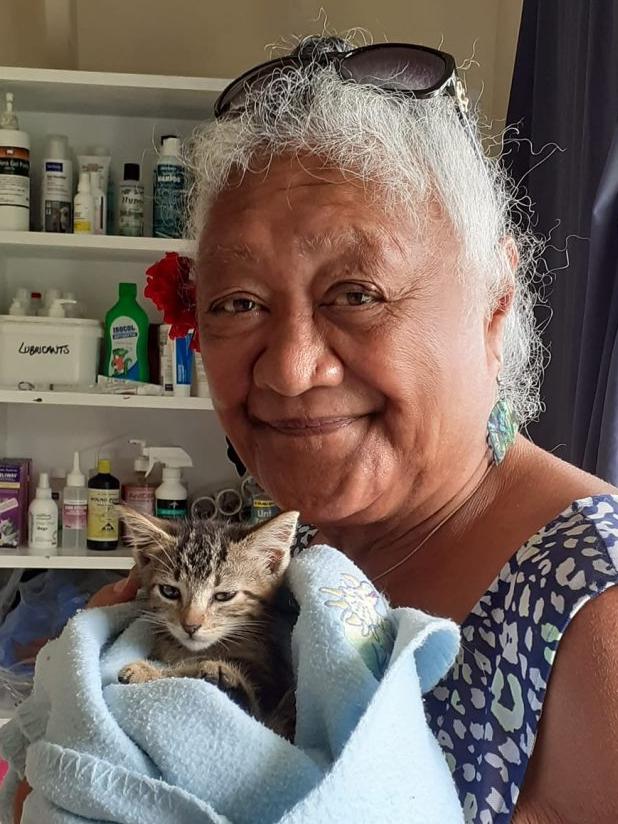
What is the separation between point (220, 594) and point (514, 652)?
310mm

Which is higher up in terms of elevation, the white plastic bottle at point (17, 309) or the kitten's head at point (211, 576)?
the white plastic bottle at point (17, 309)

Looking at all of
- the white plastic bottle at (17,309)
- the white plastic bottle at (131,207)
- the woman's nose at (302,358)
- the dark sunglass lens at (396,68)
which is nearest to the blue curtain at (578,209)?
the dark sunglass lens at (396,68)

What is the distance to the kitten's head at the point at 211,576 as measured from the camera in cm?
79

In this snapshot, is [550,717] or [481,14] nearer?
[550,717]

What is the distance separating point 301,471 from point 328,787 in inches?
13.6

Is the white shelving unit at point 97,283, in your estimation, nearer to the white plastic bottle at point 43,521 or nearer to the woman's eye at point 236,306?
the white plastic bottle at point 43,521

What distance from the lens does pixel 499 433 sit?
828mm

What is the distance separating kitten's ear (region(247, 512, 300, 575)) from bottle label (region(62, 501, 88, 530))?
4.76 ft

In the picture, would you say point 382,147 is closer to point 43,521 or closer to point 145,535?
point 145,535

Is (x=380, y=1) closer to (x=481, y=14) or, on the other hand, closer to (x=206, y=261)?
(x=481, y=14)

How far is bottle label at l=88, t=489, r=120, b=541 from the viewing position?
2135 millimetres

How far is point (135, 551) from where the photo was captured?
0.88 metres

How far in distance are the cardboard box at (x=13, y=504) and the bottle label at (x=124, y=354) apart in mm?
369

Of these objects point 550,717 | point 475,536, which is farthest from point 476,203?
point 550,717
